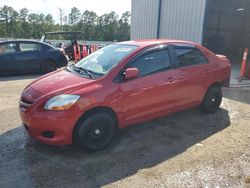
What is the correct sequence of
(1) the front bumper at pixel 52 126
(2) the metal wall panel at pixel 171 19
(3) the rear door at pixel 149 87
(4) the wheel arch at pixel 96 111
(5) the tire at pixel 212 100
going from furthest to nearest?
(2) the metal wall panel at pixel 171 19, (5) the tire at pixel 212 100, (3) the rear door at pixel 149 87, (4) the wheel arch at pixel 96 111, (1) the front bumper at pixel 52 126

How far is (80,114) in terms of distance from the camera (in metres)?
3.41

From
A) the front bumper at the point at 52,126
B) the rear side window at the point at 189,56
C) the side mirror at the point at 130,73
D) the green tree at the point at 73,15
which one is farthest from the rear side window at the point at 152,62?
the green tree at the point at 73,15

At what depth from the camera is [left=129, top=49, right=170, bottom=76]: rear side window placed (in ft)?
13.2

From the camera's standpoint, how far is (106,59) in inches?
167

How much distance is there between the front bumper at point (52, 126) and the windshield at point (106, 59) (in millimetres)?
941

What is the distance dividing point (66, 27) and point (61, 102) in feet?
206

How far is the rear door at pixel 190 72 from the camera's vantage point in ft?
14.9

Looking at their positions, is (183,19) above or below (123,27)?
above

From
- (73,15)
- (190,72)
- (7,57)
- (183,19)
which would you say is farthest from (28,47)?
(73,15)

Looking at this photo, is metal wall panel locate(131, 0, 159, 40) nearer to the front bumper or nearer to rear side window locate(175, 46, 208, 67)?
rear side window locate(175, 46, 208, 67)

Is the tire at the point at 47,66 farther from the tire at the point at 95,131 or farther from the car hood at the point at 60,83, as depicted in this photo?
the tire at the point at 95,131

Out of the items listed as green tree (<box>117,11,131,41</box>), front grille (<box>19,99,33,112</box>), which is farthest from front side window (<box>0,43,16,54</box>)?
green tree (<box>117,11,131,41</box>)

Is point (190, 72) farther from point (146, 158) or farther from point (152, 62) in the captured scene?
point (146, 158)

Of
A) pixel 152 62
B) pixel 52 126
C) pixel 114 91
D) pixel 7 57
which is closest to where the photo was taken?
pixel 52 126
